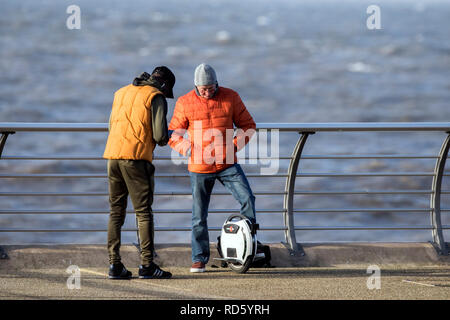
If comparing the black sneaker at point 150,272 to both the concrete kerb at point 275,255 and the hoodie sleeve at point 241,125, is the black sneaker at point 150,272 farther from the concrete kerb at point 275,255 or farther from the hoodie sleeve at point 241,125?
the hoodie sleeve at point 241,125

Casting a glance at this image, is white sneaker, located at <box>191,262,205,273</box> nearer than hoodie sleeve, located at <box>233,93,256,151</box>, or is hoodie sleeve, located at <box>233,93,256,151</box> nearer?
hoodie sleeve, located at <box>233,93,256,151</box>

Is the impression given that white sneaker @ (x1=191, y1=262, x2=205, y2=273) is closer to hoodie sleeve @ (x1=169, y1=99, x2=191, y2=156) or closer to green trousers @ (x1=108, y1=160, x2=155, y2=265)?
green trousers @ (x1=108, y1=160, x2=155, y2=265)

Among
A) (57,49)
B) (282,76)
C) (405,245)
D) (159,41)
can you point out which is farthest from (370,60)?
(405,245)

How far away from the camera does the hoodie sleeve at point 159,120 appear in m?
7.18

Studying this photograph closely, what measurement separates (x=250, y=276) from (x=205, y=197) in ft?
2.62

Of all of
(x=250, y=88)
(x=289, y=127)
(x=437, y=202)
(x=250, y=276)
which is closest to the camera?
(x=250, y=276)

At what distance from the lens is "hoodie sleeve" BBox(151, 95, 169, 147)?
718 centimetres

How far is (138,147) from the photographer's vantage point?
7.28 m

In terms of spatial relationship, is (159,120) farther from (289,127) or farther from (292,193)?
(292,193)

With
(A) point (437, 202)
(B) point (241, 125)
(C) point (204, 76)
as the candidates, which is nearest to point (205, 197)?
(B) point (241, 125)

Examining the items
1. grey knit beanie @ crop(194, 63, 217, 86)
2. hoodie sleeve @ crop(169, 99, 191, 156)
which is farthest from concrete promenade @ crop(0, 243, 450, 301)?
grey knit beanie @ crop(194, 63, 217, 86)

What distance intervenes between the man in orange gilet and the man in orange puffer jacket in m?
0.30

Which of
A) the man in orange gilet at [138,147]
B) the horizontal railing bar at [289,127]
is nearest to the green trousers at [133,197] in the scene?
the man in orange gilet at [138,147]

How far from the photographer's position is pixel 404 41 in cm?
9125
